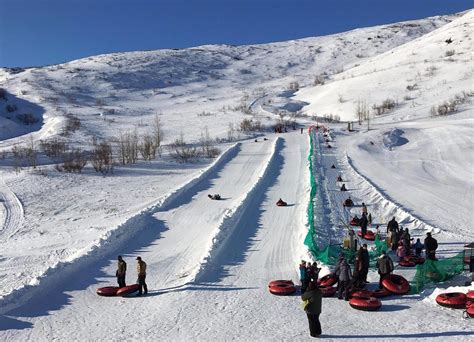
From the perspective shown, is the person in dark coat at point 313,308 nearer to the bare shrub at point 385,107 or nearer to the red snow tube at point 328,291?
the red snow tube at point 328,291

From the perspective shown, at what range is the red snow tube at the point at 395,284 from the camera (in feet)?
53.4

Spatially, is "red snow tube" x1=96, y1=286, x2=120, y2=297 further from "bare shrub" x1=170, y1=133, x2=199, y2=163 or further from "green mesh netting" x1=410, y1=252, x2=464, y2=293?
"bare shrub" x1=170, y1=133, x2=199, y2=163

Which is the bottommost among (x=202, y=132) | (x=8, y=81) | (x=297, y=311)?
(x=297, y=311)

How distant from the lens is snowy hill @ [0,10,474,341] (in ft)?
48.6

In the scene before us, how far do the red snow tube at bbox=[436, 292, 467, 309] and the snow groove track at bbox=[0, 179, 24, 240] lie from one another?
913 inches

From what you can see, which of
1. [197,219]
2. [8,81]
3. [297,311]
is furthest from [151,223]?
[8,81]

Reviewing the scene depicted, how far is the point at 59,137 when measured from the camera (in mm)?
68688

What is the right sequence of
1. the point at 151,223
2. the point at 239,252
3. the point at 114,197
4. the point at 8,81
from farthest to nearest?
the point at 8,81
the point at 114,197
the point at 151,223
the point at 239,252

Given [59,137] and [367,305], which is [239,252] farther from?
[59,137]

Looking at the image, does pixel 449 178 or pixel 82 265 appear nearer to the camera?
pixel 82 265

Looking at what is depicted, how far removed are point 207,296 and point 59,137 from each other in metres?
57.1

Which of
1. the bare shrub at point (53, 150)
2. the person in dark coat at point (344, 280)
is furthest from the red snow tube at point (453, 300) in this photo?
the bare shrub at point (53, 150)

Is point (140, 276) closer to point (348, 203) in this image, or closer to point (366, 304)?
point (366, 304)

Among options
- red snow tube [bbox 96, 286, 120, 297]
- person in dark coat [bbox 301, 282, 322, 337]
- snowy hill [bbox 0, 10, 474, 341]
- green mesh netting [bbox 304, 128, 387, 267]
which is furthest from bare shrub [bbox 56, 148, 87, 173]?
person in dark coat [bbox 301, 282, 322, 337]
